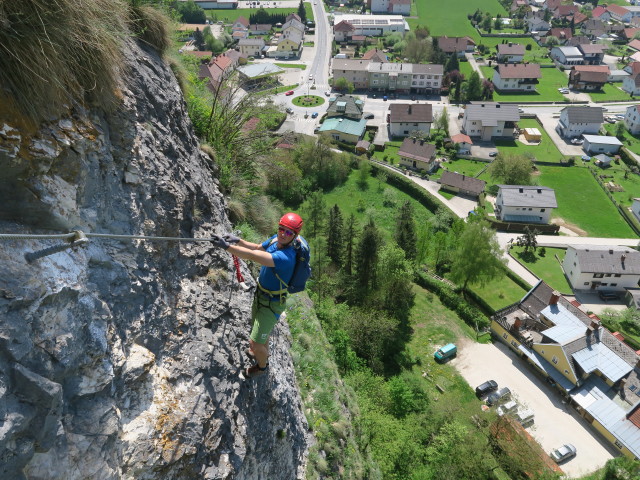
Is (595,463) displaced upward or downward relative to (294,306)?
downward

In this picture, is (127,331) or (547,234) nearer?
(127,331)

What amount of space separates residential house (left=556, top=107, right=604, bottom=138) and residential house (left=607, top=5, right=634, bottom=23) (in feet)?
255

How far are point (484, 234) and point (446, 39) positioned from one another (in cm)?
7308

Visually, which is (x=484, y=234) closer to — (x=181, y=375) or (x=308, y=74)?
(x=181, y=375)

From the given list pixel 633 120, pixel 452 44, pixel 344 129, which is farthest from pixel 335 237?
pixel 452 44

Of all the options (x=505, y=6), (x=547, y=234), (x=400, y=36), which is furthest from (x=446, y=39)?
(x=547, y=234)

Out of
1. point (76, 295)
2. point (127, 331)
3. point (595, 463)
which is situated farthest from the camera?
point (595, 463)

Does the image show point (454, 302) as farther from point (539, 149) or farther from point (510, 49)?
point (510, 49)

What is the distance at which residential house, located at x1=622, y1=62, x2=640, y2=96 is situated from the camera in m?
78.9

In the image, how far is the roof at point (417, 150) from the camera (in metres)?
55.2

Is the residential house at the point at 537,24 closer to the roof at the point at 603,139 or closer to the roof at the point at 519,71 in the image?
the roof at the point at 519,71

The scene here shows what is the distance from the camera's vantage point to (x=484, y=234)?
1356 inches

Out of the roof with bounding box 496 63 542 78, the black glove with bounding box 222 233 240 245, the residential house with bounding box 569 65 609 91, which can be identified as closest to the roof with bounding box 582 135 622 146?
the roof with bounding box 496 63 542 78

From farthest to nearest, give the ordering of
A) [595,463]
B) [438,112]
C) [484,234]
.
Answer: [438,112], [484,234], [595,463]
